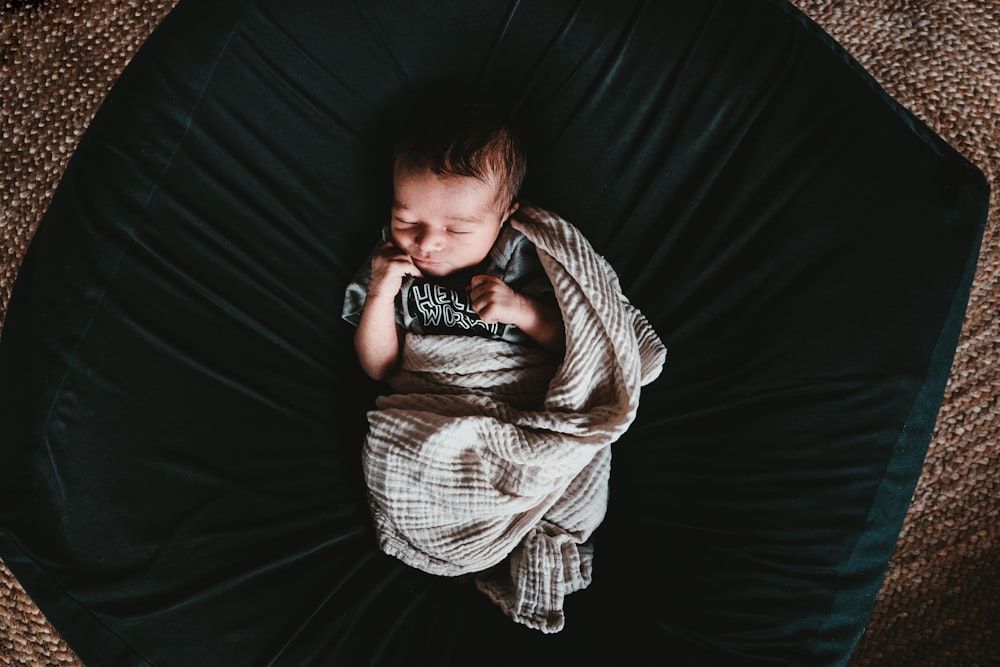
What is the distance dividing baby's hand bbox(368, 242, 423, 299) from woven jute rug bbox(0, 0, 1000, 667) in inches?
Answer: 31.6

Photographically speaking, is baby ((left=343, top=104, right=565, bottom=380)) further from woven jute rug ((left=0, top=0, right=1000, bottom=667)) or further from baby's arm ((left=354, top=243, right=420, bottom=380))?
woven jute rug ((left=0, top=0, right=1000, bottom=667))

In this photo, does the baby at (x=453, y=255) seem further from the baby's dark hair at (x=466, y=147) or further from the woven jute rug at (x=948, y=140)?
the woven jute rug at (x=948, y=140)

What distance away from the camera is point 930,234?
1012mm

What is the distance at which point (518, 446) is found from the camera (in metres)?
0.96

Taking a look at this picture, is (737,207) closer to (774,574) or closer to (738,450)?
(738,450)

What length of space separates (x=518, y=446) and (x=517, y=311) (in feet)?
0.62

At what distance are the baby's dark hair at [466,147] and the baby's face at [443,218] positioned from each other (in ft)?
0.04

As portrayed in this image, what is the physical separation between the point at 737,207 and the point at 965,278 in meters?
0.32

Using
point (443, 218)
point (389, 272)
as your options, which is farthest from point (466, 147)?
point (389, 272)

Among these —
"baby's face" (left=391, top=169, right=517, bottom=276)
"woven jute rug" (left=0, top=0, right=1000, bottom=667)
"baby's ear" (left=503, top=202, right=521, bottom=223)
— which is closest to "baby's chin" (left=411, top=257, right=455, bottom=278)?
"baby's face" (left=391, top=169, right=517, bottom=276)

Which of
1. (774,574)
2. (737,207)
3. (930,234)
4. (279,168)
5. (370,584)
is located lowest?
(370,584)

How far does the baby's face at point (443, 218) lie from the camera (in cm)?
93

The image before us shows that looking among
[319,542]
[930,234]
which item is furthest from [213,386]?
[930,234]

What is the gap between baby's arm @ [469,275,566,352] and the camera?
1003 millimetres
